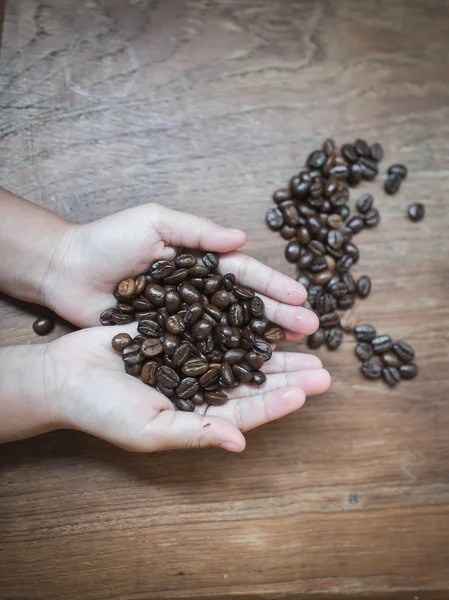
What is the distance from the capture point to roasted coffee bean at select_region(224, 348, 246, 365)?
1815 mm

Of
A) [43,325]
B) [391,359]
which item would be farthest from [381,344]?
[43,325]

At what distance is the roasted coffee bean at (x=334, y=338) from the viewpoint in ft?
7.14

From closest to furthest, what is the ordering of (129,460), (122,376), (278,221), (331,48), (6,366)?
1. (122,376)
2. (6,366)
3. (129,460)
4. (278,221)
5. (331,48)

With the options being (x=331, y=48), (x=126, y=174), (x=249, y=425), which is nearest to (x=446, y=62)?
(x=331, y=48)

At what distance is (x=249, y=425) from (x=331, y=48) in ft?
5.35

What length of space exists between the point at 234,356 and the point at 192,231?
0.43 meters

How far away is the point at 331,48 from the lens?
2.38m

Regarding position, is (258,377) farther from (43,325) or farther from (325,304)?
(43,325)

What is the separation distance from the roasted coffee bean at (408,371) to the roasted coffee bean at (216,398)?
792 millimetres

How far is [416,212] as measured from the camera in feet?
7.57

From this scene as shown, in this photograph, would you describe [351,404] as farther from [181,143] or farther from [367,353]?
[181,143]

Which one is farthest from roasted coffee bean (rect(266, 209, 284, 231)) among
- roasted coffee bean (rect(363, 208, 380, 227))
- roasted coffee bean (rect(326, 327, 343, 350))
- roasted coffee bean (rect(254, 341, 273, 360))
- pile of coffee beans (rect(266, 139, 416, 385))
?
roasted coffee bean (rect(254, 341, 273, 360))

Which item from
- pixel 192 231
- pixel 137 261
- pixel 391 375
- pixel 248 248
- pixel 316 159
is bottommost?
pixel 391 375

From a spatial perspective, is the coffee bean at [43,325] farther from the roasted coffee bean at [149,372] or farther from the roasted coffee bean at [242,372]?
the roasted coffee bean at [242,372]
